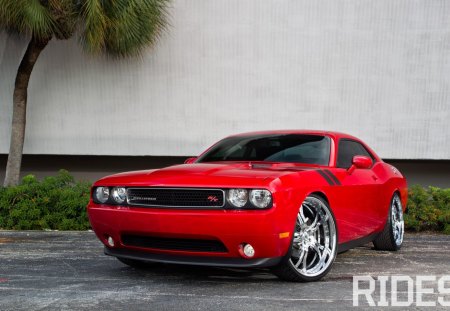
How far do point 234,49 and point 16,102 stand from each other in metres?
4.67

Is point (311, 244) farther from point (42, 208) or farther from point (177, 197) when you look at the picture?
point (42, 208)

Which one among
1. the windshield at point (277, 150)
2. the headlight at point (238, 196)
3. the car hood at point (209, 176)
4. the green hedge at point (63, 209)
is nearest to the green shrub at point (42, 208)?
the green hedge at point (63, 209)

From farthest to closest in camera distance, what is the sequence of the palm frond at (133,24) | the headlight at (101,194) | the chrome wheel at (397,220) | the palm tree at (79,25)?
1. the palm frond at (133,24)
2. the palm tree at (79,25)
3. the chrome wheel at (397,220)
4. the headlight at (101,194)

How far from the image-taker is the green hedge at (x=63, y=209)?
32.0ft

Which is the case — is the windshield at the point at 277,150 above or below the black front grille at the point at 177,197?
above

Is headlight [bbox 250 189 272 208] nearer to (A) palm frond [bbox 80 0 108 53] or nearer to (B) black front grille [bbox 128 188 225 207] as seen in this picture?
(B) black front grille [bbox 128 188 225 207]

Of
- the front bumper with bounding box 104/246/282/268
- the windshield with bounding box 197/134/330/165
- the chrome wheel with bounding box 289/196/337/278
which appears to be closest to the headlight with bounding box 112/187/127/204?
the front bumper with bounding box 104/246/282/268

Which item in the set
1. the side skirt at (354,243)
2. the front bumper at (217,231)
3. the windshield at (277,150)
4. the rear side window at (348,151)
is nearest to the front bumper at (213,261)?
the front bumper at (217,231)

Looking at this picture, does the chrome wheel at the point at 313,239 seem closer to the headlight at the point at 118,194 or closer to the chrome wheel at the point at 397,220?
the headlight at the point at 118,194

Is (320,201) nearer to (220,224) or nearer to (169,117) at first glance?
(220,224)

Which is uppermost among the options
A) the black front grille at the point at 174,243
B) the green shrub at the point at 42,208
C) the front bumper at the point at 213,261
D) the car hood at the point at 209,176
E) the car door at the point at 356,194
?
the car hood at the point at 209,176

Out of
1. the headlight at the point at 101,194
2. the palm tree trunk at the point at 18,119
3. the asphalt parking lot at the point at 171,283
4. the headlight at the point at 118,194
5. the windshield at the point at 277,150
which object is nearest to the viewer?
the asphalt parking lot at the point at 171,283

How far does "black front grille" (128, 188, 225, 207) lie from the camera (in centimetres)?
458

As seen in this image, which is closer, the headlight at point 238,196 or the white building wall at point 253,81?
the headlight at point 238,196
